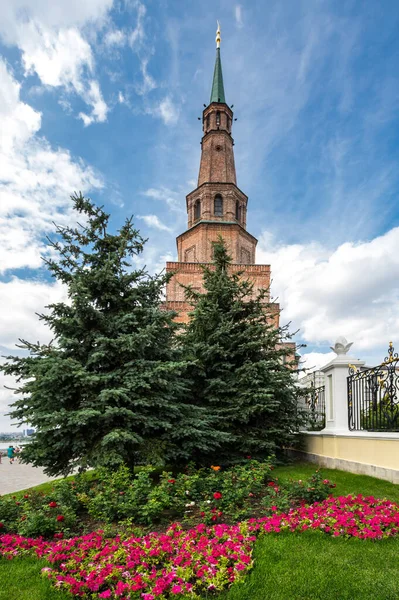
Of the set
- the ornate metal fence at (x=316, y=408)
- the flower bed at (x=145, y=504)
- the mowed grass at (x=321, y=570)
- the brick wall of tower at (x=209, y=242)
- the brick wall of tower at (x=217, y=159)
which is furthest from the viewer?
the brick wall of tower at (x=217, y=159)

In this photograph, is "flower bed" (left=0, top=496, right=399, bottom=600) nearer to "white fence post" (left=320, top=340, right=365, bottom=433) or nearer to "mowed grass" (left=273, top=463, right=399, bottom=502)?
"mowed grass" (left=273, top=463, right=399, bottom=502)

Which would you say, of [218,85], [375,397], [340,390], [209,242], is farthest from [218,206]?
[375,397]

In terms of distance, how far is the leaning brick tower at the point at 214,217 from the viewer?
26.9 m

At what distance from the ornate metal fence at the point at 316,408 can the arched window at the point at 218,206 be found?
65.8ft

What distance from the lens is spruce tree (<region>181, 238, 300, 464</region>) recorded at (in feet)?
26.8

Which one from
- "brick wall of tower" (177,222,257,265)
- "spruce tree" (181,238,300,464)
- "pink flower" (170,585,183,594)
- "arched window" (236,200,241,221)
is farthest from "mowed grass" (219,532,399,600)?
"arched window" (236,200,241,221)

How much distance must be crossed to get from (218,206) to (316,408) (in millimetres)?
20991

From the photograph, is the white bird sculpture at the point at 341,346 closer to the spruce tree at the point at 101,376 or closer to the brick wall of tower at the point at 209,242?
the spruce tree at the point at 101,376

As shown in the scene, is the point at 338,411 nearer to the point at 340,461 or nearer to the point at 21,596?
the point at 340,461

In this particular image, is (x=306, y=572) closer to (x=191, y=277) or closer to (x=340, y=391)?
(x=340, y=391)

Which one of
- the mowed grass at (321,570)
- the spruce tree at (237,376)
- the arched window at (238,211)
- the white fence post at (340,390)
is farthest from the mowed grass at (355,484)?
the arched window at (238,211)

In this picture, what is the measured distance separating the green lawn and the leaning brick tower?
21.5 m

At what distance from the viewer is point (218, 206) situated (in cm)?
2848

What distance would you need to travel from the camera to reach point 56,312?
24.1ft
